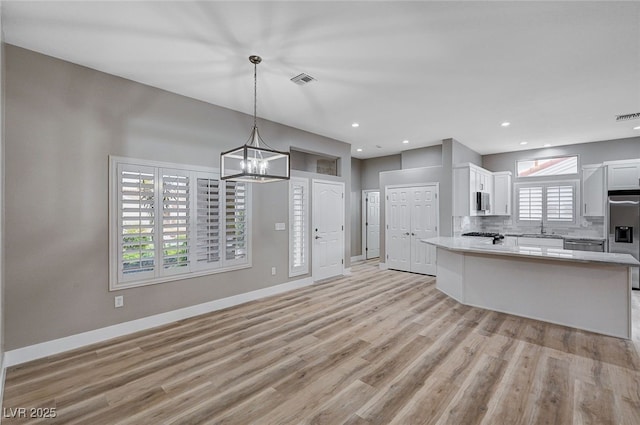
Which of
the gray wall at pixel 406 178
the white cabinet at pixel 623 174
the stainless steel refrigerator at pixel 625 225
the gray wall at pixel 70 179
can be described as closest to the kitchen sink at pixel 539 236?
the stainless steel refrigerator at pixel 625 225

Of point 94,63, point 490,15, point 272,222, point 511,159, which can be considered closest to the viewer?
point 490,15

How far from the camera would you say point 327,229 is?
6.16 m

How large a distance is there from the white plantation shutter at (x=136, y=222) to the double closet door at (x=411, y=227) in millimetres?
5370

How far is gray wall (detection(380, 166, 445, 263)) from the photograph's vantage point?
659cm

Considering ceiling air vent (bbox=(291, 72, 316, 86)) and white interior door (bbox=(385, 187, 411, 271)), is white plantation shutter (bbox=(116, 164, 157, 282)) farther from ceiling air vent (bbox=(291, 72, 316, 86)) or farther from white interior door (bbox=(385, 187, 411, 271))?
white interior door (bbox=(385, 187, 411, 271))

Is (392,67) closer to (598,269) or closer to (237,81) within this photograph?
(237,81)

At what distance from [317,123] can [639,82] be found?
438 cm

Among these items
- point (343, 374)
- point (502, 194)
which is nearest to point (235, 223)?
point (343, 374)

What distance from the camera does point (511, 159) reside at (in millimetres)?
7551

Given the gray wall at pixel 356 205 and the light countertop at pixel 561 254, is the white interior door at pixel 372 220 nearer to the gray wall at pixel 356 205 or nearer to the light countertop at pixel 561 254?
the gray wall at pixel 356 205

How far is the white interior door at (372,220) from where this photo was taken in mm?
8742

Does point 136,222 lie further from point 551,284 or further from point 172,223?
point 551,284

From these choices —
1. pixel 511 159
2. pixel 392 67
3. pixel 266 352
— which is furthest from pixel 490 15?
pixel 511 159

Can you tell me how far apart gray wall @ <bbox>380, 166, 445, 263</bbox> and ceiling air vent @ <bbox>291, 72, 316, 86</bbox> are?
4.17 metres
